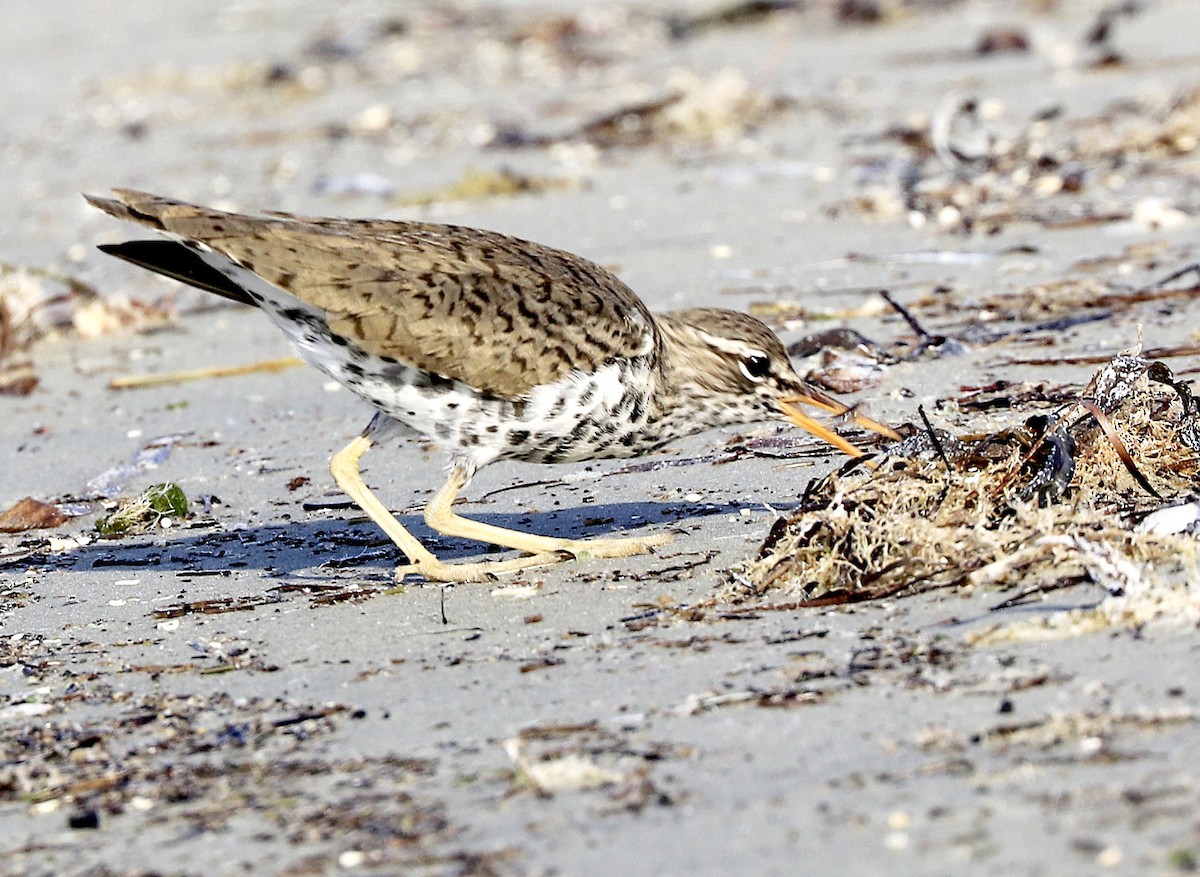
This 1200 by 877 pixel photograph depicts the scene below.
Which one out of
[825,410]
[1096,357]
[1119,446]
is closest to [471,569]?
[825,410]

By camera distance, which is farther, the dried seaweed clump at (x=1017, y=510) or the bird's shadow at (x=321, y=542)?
the bird's shadow at (x=321, y=542)

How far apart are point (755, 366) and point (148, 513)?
244 centimetres

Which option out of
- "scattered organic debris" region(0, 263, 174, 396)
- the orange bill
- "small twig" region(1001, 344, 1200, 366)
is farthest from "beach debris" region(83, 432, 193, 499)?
"small twig" region(1001, 344, 1200, 366)

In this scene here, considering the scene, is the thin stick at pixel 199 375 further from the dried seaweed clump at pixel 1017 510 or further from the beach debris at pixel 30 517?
the dried seaweed clump at pixel 1017 510

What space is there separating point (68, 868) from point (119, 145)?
1309 cm

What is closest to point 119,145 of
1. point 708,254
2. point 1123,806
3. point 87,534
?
point 708,254

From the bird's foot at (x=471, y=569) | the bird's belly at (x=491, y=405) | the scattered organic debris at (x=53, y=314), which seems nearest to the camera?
the bird's foot at (x=471, y=569)

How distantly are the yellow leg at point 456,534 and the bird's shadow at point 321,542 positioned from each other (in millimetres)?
168

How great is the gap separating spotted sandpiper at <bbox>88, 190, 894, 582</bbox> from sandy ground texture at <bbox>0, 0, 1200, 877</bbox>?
0.31 meters

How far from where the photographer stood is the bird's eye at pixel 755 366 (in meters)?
6.31

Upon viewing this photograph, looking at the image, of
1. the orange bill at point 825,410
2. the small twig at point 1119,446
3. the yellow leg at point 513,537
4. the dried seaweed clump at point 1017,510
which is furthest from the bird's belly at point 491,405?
the small twig at point 1119,446

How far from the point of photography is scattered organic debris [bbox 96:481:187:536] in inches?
265

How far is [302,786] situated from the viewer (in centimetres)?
402

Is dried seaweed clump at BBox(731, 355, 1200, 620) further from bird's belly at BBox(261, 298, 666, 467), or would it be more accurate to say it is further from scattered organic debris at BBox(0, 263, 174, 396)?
scattered organic debris at BBox(0, 263, 174, 396)
